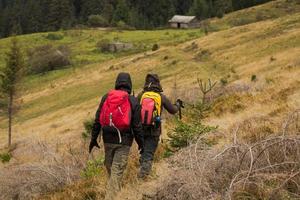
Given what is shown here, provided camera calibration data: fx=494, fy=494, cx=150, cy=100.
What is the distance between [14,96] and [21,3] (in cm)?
10868

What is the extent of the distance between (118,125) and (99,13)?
11179 cm

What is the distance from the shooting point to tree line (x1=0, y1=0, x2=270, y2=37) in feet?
331

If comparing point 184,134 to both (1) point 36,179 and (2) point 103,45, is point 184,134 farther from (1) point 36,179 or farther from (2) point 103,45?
(2) point 103,45

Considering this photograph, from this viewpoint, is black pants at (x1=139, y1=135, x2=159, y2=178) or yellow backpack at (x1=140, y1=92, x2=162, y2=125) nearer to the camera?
yellow backpack at (x1=140, y1=92, x2=162, y2=125)

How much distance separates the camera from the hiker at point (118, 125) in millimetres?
6641

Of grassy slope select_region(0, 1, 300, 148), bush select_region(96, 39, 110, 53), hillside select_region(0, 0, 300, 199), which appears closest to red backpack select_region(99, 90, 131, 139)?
hillside select_region(0, 0, 300, 199)

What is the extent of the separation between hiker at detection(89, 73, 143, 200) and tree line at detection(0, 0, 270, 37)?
88.5m

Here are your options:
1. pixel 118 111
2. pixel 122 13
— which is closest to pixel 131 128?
pixel 118 111

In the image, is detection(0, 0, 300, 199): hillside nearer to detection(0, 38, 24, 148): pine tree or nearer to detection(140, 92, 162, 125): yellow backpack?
detection(0, 38, 24, 148): pine tree

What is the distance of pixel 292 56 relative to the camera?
2900cm

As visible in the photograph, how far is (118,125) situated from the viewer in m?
6.66

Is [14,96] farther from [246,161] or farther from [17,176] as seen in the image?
[246,161]

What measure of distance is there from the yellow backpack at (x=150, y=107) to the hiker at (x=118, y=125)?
41 centimetres

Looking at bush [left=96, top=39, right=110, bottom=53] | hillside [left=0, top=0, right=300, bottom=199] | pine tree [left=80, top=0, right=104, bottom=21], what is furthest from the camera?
pine tree [left=80, top=0, right=104, bottom=21]
